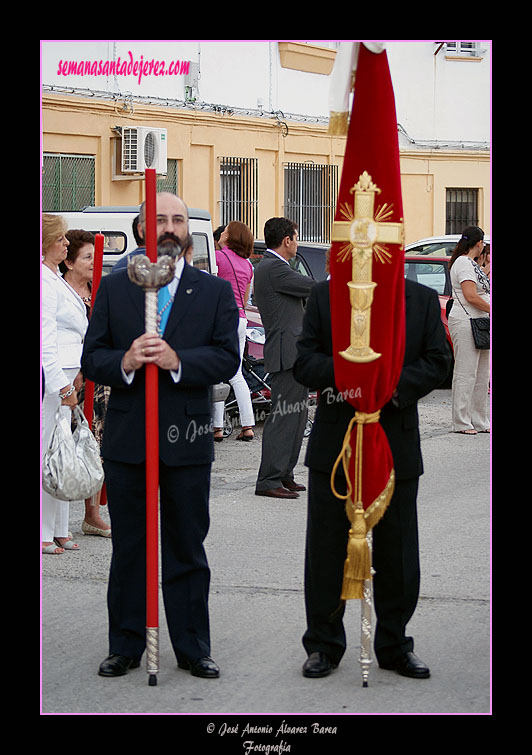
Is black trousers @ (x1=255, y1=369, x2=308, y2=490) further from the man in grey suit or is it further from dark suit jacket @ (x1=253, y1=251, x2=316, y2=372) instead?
dark suit jacket @ (x1=253, y1=251, x2=316, y2=372)

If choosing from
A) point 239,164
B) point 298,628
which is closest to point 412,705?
point 298,628

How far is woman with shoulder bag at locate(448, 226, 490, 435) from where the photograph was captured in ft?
38.3

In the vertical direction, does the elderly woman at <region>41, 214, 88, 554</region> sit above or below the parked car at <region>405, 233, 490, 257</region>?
below

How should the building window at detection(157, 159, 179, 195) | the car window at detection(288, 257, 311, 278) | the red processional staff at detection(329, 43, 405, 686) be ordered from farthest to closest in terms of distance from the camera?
the building window at detection(157, 159, 179, 195), the car window at detection(288, 257, 311, 278), the red processional staff at detection(329, 43, 405, 686)

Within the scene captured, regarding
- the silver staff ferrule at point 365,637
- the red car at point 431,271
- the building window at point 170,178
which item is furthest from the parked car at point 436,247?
the silver staff ferrule at point 365,637

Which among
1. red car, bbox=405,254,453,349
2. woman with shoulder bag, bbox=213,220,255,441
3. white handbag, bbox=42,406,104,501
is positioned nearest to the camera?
white handbag, bbox=42,406,104,501

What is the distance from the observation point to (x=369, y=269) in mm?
4625

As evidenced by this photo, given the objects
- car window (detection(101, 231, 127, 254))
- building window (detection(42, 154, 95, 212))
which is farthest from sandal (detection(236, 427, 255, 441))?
building window (detection(42, 154, 95, 212))

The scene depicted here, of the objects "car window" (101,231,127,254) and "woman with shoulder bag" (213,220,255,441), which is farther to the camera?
"car window" (101,231,127,254)

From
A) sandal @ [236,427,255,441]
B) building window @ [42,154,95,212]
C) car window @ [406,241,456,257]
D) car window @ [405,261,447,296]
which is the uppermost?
building window @ [42,154,95,212]

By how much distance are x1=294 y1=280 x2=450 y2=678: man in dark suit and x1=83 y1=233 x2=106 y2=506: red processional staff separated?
Answer: 192 centimetres

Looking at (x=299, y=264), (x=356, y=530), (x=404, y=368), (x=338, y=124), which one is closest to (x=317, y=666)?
(x=356, y=530)

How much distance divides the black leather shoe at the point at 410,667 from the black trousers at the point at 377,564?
31 millimetres

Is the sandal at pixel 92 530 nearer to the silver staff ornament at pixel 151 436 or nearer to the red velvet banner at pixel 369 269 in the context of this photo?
the silver staff ornament at pixel 151 436
